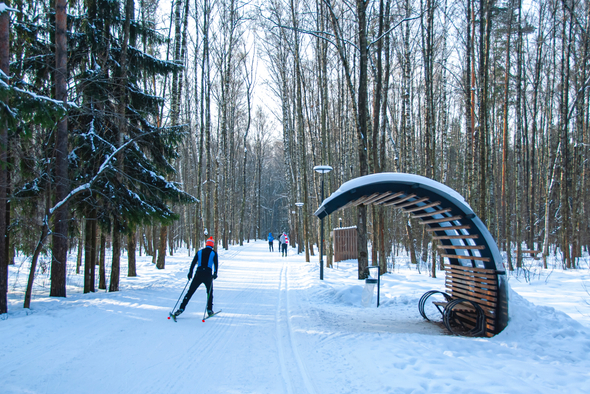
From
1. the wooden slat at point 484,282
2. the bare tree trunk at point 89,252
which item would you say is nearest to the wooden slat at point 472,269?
the wooden slat at point 484,282

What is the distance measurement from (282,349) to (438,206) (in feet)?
13.8

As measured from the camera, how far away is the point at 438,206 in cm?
697

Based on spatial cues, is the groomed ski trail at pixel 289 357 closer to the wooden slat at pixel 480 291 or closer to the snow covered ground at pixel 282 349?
the snow covered ground at pixel 282 349

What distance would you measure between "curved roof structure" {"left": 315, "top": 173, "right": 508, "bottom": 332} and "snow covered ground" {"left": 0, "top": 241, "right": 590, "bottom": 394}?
0.87 m

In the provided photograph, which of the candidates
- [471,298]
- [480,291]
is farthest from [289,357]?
[471,298]

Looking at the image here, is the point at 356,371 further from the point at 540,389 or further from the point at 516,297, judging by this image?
the point at 516,297

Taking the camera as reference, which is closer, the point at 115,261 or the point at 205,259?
the point at 205,259

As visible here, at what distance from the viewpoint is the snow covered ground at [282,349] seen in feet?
13.2

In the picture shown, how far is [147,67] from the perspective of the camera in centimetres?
1130

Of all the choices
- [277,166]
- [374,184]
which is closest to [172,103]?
[374,184]

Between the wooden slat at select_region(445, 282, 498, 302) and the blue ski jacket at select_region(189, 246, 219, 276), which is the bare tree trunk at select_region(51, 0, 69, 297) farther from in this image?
the wooden slat at select_region(445, 282, 498, 302)

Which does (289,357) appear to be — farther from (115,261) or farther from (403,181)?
(115,261)

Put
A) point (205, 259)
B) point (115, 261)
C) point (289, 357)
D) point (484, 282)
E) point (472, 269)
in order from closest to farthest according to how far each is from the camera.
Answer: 1. point (289, 357)
2. point (484, 282)
3. point (472, 269)
4. point (205, 259)
5. point (115, 261)

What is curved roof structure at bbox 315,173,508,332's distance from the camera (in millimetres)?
6074
